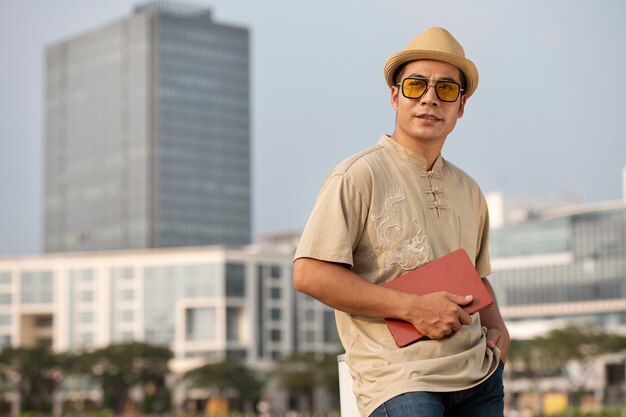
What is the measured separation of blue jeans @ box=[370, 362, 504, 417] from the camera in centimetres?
309

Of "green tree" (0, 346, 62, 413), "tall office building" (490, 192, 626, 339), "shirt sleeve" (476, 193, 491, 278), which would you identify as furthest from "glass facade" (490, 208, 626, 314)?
"shirt sleeve" (476, 193, 491, 278)

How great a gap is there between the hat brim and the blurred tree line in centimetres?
8190

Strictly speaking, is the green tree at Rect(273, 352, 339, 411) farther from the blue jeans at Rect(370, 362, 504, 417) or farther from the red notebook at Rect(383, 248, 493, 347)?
the red notebook at Rect(383, 248, 493, 347)

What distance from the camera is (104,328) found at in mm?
103000

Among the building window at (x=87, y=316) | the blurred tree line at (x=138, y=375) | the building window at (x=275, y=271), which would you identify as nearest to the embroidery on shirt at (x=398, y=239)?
the blurred tree line at (x=138, y=375)

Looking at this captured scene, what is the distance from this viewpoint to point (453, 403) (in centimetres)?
325

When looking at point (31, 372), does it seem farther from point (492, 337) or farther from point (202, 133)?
point (492, 337)

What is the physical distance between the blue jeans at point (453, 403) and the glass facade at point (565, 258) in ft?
301

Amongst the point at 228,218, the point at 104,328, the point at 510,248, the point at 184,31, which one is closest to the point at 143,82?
the point at 184,31

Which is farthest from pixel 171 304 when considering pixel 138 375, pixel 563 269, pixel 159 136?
pixel 159 136

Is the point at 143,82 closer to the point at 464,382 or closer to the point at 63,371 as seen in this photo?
the point at 63,371

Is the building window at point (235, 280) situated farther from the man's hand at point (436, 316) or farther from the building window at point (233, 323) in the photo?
the man's hand at point (436, 316)

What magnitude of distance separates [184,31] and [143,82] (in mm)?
7054

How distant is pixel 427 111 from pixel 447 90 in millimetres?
86
